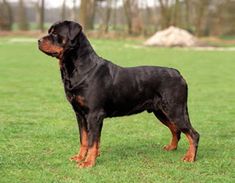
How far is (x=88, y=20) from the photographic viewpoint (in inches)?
2707

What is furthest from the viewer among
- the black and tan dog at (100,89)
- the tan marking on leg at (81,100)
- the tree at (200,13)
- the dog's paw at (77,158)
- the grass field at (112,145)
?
the tree at (200,13)

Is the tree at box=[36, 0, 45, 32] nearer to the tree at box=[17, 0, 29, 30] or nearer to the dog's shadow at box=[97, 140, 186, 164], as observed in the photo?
the tree at box=[17, 0, 29, 30]

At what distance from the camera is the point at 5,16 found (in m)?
70.4

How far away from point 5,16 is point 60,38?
6609 centimetres

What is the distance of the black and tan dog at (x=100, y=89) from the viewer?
6.73m

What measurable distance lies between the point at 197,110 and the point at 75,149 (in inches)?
198

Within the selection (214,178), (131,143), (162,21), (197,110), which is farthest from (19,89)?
(162,21)

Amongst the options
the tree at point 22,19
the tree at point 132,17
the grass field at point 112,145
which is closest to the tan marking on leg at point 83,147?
the grass field at point 112,145

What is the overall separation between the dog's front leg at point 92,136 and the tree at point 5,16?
6441cm

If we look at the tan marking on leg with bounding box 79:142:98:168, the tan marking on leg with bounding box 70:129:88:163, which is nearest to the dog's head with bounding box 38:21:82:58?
the tan marking on leg with bounding box 70:129:88:163

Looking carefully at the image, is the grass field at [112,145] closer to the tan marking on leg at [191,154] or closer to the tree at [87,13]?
the tan marking on leg at [191,154]

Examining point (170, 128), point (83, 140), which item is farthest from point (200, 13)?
point (83, 140)

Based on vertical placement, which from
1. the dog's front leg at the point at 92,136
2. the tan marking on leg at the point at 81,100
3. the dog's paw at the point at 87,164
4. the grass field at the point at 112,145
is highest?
the tan marking on leg at the point at 81,100

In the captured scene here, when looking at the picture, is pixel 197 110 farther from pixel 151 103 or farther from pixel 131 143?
pixel 151 103
